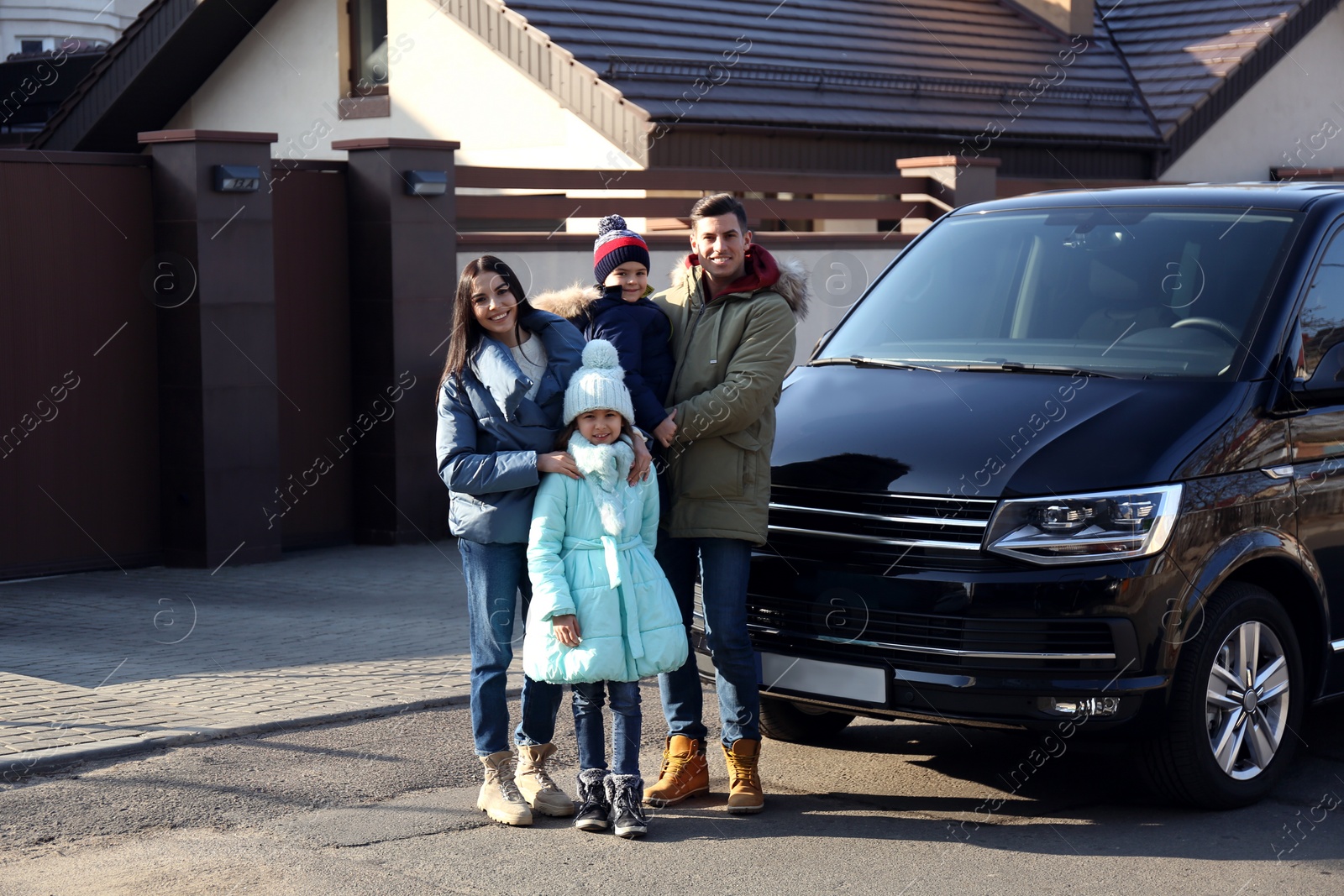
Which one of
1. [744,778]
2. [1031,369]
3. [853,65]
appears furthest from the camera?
[853,65]

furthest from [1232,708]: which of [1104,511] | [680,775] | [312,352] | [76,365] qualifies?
[312,352]

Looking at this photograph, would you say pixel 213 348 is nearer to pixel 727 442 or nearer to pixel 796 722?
pixel 796 722

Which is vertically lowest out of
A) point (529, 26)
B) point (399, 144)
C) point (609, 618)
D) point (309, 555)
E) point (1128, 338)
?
point (309, 555)

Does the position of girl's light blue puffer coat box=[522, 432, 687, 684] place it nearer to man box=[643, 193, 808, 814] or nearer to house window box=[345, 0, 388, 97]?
man box=[643, 193, 808, 814]

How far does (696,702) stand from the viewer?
5.73m

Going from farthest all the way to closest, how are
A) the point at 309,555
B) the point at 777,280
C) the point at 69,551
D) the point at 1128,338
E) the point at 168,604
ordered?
the point at 309,555, the point at 69,551, the point at 168,604, the point at 1128,338, the point at 777,280

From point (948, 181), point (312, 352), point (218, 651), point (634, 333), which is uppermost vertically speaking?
point (948, 181)

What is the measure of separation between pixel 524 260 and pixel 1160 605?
743cm

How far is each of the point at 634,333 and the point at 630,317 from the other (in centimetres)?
6

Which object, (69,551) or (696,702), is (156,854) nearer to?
(696,702)

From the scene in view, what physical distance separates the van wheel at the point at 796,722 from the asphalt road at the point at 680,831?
54mm

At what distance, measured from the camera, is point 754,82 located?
52.9 feet

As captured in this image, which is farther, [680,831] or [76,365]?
[76,365]

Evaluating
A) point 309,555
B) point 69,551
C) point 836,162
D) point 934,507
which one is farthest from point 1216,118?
point 934,507
